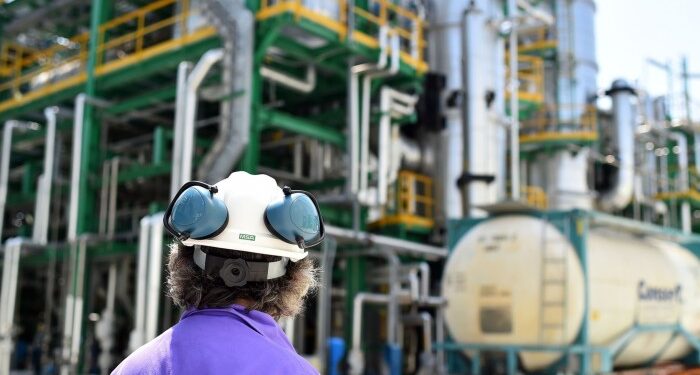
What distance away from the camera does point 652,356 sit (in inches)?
453

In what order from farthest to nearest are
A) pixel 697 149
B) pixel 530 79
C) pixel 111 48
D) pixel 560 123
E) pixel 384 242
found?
pixel 697 149 < pixel 560 123 < pixel 530 79 < pixel 111 48 < pixel 384 242

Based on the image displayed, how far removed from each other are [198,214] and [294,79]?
1089 cm

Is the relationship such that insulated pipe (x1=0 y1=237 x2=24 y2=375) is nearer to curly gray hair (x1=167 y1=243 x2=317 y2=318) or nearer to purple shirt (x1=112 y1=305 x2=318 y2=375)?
curly gray hair (x1=167 y1=243 x2=317 y2=318)

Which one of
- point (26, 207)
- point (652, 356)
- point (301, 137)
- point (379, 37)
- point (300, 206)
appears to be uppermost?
point (379, 37)

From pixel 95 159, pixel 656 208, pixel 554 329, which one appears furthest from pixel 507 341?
pixel 656 208

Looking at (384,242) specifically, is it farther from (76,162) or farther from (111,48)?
(111,48)

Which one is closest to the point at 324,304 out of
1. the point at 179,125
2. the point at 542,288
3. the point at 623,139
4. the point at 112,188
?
the point at 542,288

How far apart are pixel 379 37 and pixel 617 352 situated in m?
5.98

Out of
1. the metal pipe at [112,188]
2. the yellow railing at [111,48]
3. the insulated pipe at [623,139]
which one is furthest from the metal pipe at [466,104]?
the insulated pipe at [623,139]

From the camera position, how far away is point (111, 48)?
1473cm

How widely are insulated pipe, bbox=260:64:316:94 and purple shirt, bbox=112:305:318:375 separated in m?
10.4

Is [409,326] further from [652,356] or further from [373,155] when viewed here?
[652,356]

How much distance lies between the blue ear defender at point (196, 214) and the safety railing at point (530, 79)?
51.9ft

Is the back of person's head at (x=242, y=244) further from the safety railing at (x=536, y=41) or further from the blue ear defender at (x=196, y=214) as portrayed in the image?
the safety railing at (x=536, y=41)
